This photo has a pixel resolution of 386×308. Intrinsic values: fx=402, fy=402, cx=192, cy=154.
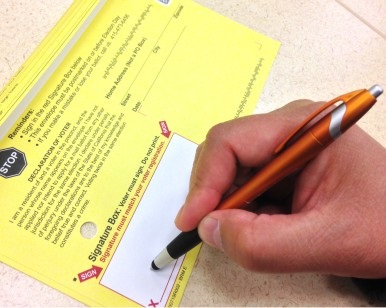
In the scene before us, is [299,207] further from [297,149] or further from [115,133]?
[115,133]

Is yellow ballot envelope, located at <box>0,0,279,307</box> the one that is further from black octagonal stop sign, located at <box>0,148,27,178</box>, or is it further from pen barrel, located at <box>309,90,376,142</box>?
pen barrel, located at <box>309,90,376,142</box>

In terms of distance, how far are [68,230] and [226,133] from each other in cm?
21

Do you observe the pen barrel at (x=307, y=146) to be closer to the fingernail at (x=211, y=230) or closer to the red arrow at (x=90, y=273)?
the fingernail at (x=211, y=230)

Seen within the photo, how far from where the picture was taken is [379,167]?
43cm

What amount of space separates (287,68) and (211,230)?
32 cm

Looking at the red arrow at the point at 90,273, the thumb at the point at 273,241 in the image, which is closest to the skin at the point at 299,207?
the thumb at the point at 273,241

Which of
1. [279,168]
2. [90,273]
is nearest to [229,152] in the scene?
[279,168]

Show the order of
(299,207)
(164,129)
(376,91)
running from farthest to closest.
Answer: (164,129), (299,207), (376,91)

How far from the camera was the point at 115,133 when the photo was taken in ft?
1.68

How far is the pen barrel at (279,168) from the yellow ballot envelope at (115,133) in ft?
0.36

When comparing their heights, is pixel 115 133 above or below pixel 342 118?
below

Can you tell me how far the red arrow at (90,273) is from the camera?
442 mm

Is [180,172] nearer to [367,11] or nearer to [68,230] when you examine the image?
[68,230]

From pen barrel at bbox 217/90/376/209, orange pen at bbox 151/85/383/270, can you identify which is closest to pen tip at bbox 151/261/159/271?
orange pen at bbox 151/85/383/270
